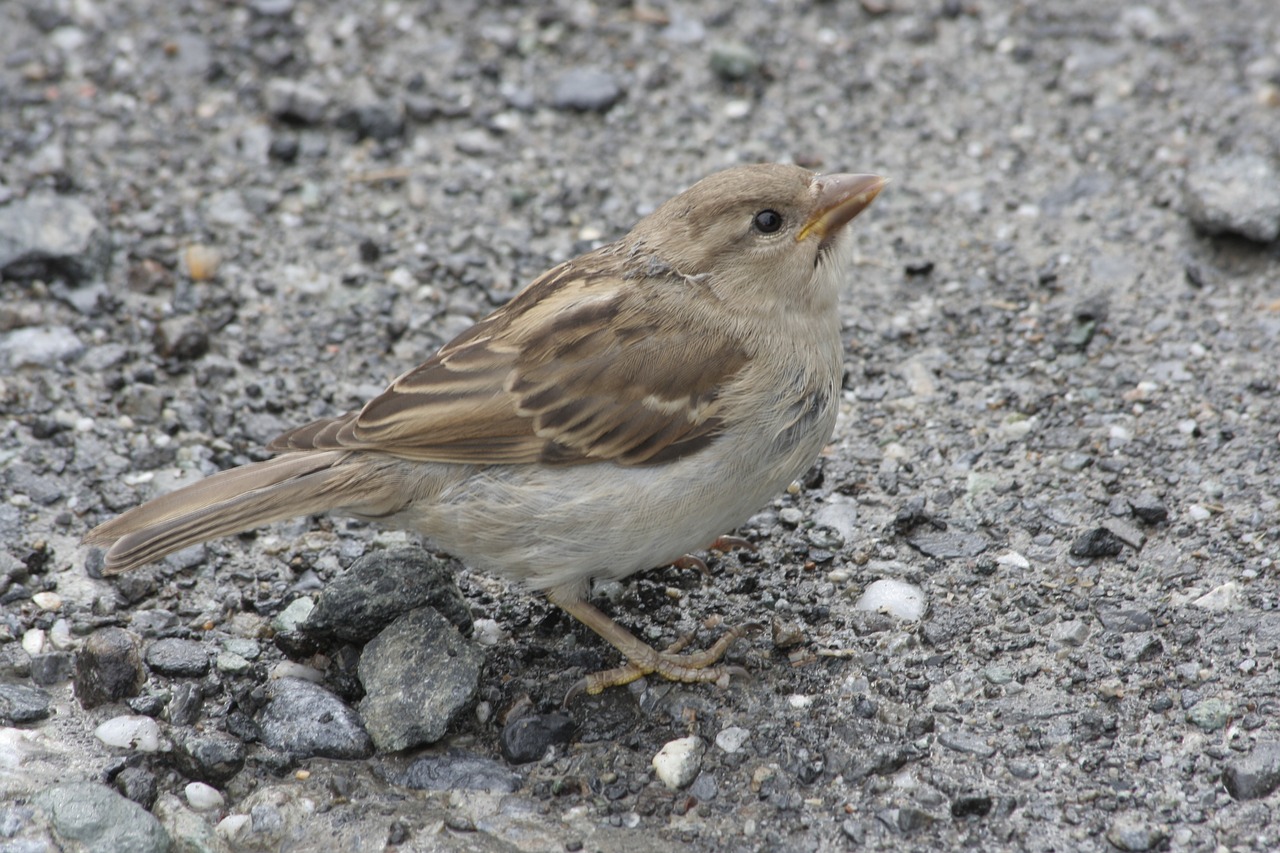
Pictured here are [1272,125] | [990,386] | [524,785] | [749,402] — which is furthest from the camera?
[1272,125]

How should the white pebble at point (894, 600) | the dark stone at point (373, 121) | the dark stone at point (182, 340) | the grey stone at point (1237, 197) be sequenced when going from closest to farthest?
1. the white pebble at point (894, 600)
2. the dark stone at point (182, 340)
3. the grey stone at point (1237, 197)
4. the dark stone at point (373, 121)

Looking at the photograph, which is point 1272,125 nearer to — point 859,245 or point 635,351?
point 859,245

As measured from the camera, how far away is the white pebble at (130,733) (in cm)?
412

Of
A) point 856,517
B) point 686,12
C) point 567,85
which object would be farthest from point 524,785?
point 686,12

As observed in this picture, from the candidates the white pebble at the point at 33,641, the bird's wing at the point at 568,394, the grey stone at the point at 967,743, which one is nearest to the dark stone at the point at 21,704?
the white pebble at the point at 33,641

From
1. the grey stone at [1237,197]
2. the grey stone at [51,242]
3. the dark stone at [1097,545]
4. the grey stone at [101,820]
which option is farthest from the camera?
the grey stone at [51,242]

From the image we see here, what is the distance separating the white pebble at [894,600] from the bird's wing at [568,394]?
2.88 feet

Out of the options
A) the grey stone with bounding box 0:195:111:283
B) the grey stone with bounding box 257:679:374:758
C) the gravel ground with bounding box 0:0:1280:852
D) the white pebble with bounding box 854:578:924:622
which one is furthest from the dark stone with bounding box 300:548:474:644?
the grey stone with bounding box 0:195:111:283

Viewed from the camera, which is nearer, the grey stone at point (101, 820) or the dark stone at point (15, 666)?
the grey stone at point (101, 820)

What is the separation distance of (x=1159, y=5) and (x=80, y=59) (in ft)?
18.6

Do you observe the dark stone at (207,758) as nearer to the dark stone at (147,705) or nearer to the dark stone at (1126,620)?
the dark stone at (147,705)

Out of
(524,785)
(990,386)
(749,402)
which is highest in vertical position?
(749,402)

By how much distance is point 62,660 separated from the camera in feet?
14.4

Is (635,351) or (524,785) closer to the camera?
(524,785)
